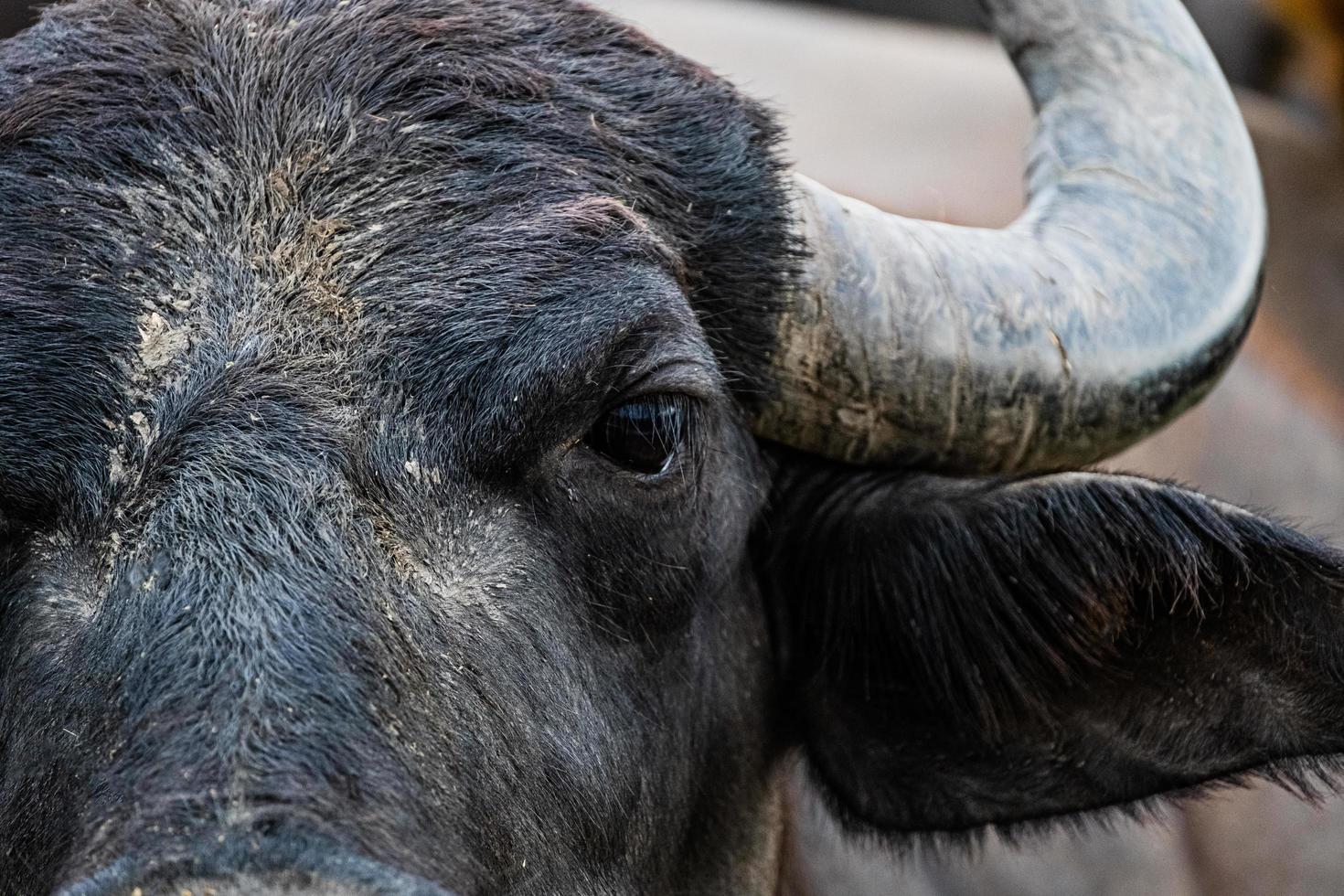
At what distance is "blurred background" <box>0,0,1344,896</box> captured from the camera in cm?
411

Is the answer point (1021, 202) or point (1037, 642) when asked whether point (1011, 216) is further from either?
point (1037, 642)

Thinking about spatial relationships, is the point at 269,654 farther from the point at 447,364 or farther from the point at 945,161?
the point at 945,161

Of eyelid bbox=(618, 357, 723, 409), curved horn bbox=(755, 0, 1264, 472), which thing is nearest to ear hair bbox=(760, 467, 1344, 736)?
curved horn bbox=(755, 0, 1264, 472)

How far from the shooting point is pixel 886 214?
290 cm

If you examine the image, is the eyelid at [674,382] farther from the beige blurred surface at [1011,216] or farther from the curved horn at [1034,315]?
the beige blurred surface at [1011,216]

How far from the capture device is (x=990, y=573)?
2.85 meters

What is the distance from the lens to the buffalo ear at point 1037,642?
2652 millimetres

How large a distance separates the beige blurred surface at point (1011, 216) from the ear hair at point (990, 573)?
1.40 feet

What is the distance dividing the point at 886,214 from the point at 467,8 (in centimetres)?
91

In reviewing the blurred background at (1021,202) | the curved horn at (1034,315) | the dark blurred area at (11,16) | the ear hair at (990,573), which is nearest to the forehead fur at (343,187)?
the curved horn at (1034,315)

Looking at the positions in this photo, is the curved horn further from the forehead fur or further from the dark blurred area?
the dark blurred area

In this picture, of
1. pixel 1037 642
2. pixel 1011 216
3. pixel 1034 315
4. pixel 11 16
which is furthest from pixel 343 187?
pixel 11 16

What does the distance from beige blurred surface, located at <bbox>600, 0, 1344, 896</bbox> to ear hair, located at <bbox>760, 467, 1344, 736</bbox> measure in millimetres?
427

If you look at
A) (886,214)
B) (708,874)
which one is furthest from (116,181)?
(708,874)
